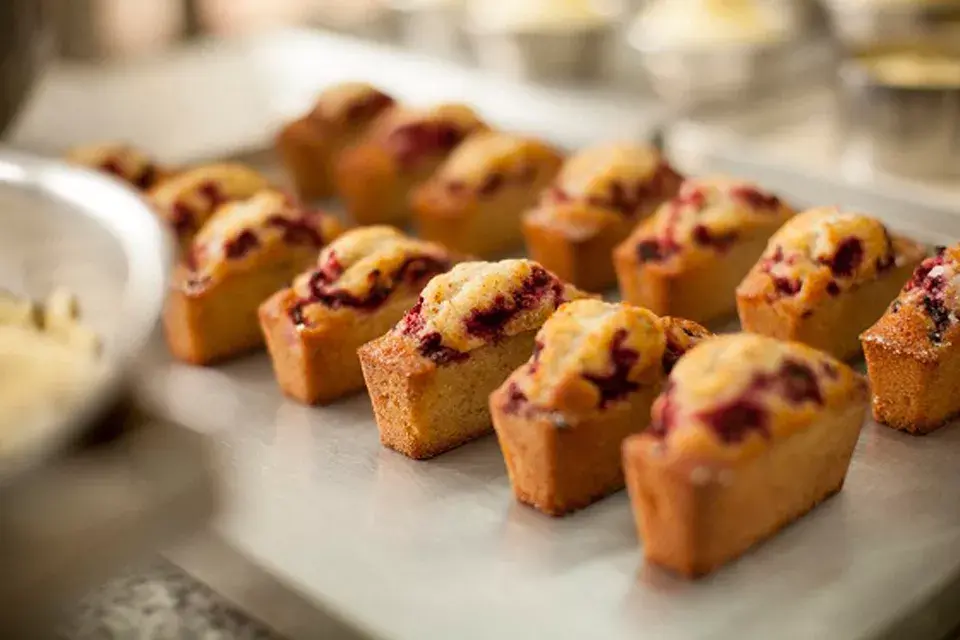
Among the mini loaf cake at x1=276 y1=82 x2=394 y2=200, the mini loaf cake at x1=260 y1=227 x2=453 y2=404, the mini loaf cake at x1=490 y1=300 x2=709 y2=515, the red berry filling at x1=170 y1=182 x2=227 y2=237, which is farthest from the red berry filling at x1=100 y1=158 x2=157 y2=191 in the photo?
the mini loaf cake at x1=490 y1=300 x2=709 y2=515

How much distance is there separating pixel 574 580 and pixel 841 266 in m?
1.09

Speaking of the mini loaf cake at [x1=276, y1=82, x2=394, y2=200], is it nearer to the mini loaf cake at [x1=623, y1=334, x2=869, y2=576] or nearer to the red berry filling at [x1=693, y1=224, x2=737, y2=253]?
the red berry filling at [x1=693, y1=224, x2=737, y2=253]

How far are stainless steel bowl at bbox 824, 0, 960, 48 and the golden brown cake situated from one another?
1494 millimetres

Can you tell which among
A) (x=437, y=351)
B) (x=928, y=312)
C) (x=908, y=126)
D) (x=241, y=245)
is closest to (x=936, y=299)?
(x=928, y=312)

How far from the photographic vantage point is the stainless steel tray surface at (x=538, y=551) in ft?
6.26

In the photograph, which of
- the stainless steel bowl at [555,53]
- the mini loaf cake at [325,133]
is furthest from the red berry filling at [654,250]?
the stainless steel bowl at [555,53]

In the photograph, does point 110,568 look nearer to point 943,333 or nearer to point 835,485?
point 835,485

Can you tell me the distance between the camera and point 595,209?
11.0 feet

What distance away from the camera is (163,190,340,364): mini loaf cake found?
119 inches

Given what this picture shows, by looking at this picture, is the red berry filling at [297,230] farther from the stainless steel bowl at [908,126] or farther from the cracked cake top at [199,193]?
the stainless steel bowl at [908,126]

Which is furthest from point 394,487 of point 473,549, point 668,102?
point 668,102

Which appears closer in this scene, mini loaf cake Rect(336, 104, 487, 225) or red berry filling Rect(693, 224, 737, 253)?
red berry filling Rect(693, 224, 737, 253)

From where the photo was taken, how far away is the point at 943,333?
2389mm

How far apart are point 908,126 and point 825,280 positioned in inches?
48.5
